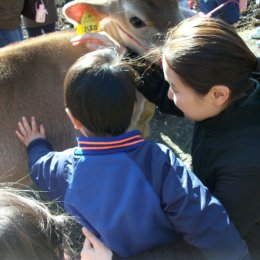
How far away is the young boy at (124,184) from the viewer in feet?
5.84

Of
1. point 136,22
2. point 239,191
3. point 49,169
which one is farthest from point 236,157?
→ point 136,22

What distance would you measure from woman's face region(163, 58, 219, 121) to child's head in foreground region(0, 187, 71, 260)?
80 cm

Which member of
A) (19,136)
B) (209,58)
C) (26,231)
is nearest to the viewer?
(26,231)

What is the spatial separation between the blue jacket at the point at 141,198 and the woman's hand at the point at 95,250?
38mm

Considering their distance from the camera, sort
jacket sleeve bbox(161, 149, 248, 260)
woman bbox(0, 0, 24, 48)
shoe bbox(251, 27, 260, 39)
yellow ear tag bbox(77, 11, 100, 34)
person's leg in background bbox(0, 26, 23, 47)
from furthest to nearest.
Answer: shoe bbox(251, 27, 260, 39)
person's leg in background bbox(0, 26, 23, 47)
woman bbox(0, 0, 24, 48)
yellow ear tag bbox(77, 11, 100, 34)
jacket sleeve bbox(161, 149, 248, 260)

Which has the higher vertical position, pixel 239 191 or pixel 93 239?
pixel 239 191

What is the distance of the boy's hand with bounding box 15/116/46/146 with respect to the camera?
283cm

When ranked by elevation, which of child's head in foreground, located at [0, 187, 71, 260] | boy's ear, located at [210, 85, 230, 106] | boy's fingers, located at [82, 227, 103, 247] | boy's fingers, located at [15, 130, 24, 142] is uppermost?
boy's ear, located at [210, 85, 230, 106]

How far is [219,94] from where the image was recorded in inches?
76.5

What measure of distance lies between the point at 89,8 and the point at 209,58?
1852 mm

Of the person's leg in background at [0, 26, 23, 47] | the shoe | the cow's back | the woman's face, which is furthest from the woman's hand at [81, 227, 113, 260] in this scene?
the shoe

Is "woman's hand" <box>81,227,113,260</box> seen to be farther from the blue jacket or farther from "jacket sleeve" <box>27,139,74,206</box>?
"jacket sleeve" <box>27,139,74,206</box>

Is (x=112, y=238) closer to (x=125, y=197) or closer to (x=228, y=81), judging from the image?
(x=125, y=197)

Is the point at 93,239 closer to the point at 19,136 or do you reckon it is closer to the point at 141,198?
the point at 141,198
